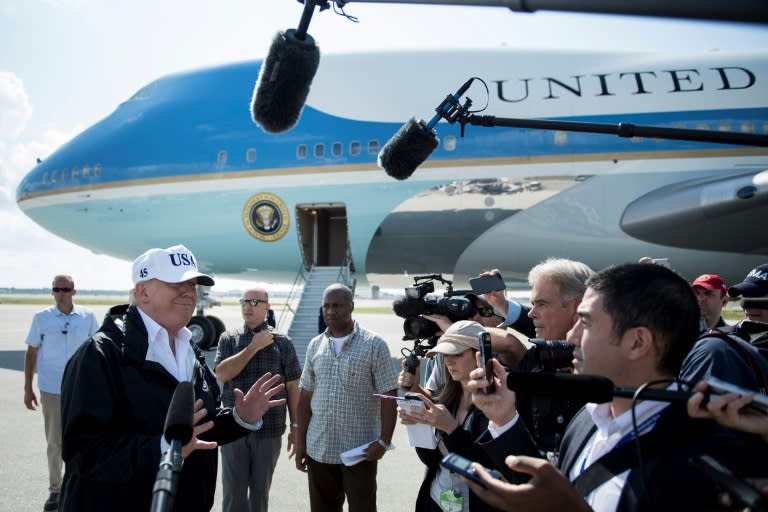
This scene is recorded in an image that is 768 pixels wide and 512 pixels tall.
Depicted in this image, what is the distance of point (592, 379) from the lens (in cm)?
135

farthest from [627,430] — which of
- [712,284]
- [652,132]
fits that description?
[712,284]

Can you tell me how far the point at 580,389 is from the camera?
136 cm

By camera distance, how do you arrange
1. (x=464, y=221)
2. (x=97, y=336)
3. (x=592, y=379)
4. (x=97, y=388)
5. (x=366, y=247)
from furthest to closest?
(x=366, y=247), (x=464, y=221), (x=97, y=336), (x=97, y=388), (x=592, y=379)

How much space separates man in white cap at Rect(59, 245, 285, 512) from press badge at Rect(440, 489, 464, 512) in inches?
35.4

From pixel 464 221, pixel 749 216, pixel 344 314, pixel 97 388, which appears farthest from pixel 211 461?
pixel 749 216

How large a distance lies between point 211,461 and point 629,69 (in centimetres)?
875

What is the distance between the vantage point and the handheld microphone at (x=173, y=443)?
128 cm

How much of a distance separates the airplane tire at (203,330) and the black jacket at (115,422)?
419 inches

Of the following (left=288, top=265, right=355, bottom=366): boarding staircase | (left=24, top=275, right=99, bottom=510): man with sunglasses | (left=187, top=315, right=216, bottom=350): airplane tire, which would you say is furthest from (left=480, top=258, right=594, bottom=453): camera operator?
(left=187, top=315, right=216, bottom=350): airplane tire

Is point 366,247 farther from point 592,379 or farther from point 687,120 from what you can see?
point 592,379

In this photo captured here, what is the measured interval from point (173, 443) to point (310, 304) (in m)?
8.88

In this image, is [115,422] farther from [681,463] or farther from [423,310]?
[681,463]

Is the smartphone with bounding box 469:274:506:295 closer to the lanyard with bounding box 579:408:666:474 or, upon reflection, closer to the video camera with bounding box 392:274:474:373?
the video camera with bounding box 392:274:474:373

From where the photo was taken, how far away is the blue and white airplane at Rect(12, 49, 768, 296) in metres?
8.89
